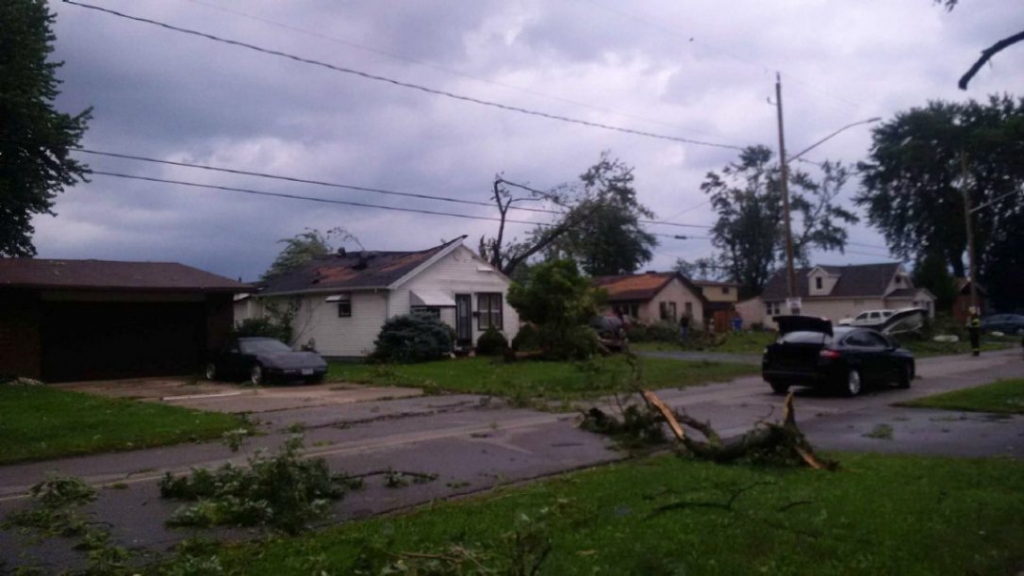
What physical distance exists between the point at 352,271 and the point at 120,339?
403 inches

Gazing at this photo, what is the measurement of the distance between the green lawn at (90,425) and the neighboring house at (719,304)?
4192cm

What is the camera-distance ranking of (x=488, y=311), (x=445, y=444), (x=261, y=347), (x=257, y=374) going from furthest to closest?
(x=488, y=311), (x=261, y=347), (x=257, y=374), (x=445, y=444)

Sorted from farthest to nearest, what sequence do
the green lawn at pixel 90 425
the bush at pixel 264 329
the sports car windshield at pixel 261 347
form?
the bush at pixel 264 329 → the sports car windshield at pixel 261 347 → the green lawn at pixel 90 425

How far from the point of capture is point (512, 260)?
53.1 m

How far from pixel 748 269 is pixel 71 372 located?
204 ft

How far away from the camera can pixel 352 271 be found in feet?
121

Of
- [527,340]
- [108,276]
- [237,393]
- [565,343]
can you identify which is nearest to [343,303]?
[527,340]

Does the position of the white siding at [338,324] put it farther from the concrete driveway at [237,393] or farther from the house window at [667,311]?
the house window at [667,311]

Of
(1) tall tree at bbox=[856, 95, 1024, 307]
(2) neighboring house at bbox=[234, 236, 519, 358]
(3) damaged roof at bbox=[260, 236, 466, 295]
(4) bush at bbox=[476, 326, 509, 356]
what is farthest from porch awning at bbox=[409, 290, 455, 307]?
(1) tall tree at bbox=[856, 95, 1024, 307]

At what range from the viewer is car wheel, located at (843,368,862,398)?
2052 centimetres

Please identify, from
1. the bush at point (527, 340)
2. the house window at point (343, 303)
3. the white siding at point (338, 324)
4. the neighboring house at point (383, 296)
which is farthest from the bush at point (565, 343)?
the house window at point (343, 303)

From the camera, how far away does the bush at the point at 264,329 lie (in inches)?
1321

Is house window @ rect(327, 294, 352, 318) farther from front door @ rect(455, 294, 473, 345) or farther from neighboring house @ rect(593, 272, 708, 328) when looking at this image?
neighboring house @ rect(593, 272, 708, 328)

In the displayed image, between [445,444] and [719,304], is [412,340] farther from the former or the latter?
[719,304]
